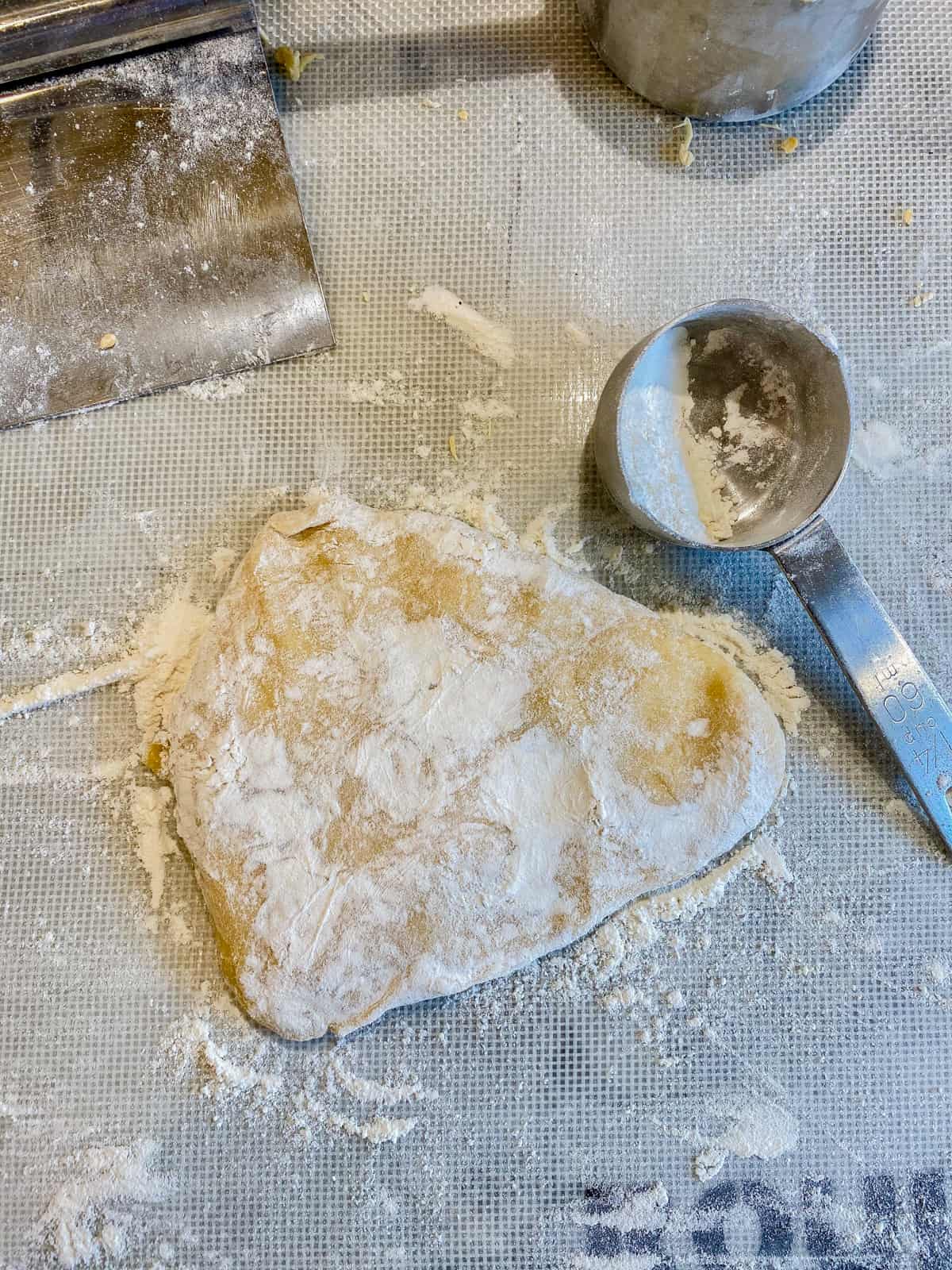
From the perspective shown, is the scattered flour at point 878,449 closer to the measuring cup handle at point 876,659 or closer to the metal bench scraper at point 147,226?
the measuring cup handle at point 876,659

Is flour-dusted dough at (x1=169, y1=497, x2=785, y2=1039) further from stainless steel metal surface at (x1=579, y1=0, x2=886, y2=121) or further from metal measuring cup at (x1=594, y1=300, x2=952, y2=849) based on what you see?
stainless steel metal surface at (x1=579, y1=0, x2=886, y2=121)

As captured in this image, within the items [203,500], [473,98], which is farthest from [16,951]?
[473,98]

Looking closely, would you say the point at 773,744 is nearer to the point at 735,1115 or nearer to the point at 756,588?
the point at 756,588

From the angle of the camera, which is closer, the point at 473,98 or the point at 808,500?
the point at 808,500

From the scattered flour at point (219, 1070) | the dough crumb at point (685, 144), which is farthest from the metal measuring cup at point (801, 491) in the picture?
the scattered flour at point (219, 1070)

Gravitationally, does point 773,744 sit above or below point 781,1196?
above
